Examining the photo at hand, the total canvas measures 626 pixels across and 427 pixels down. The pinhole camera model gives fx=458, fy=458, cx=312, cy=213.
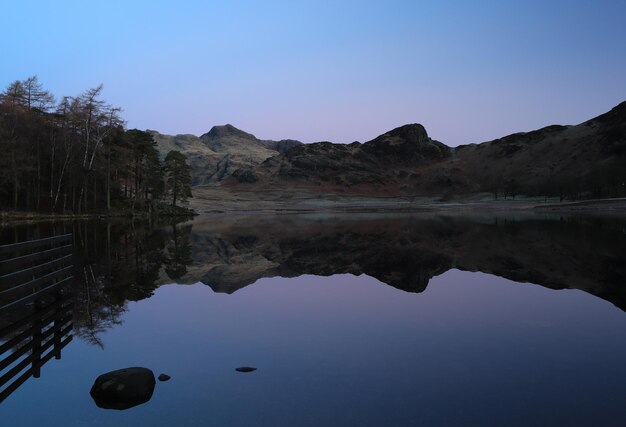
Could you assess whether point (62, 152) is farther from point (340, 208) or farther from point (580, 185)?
point (580, 185)

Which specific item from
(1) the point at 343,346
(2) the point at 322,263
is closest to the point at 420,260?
(2) the point at 322,263

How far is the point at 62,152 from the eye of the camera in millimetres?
71000

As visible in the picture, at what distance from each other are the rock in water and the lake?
0.22 meters

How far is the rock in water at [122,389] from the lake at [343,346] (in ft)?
0.73

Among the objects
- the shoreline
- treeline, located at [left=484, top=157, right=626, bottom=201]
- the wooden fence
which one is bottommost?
the shoreline

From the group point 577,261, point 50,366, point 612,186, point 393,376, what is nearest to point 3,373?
point 50,366

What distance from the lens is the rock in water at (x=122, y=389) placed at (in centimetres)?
787

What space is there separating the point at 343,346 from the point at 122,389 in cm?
490

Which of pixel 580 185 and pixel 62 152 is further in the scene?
pixel 580 185

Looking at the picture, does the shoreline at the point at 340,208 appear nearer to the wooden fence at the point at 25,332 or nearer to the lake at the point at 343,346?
the lake at the point at 343,346

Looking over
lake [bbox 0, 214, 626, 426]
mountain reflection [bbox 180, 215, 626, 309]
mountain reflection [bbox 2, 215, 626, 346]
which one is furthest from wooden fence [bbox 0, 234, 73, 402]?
mountain reflection [bbox 180, 215, 626, 309]

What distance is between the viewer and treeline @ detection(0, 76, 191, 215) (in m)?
63.9

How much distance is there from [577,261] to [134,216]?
240ft

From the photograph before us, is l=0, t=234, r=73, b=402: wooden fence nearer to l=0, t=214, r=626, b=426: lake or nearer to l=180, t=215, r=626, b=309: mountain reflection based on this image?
l=0, t=214, r=626, b=426: lake
